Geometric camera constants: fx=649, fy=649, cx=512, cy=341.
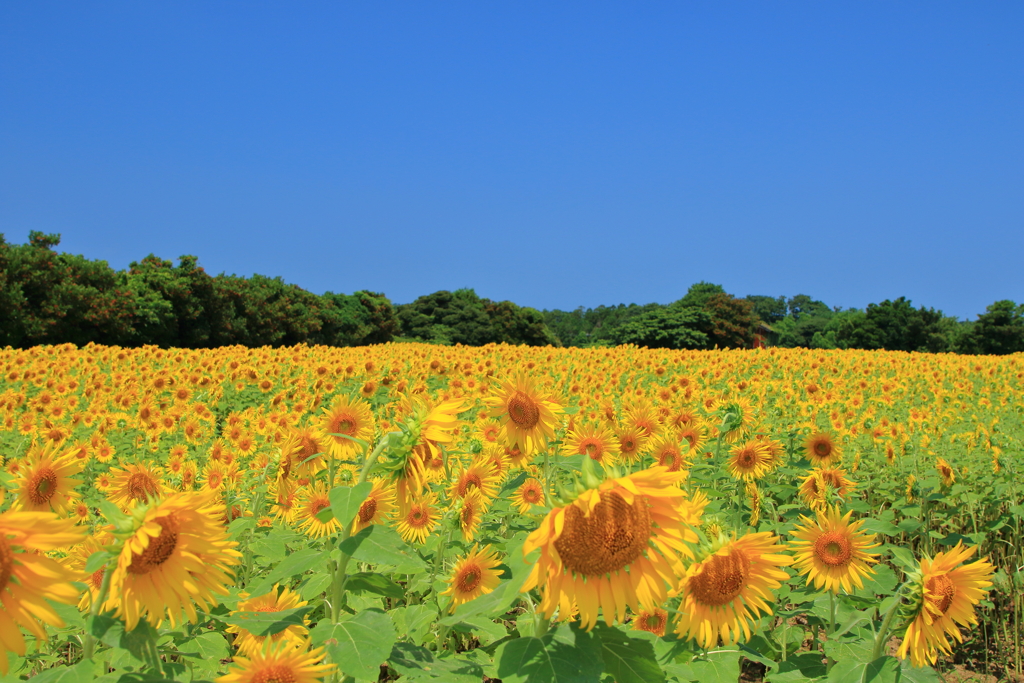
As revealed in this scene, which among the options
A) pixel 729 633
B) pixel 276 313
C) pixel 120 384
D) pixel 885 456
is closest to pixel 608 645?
pixel 729 633

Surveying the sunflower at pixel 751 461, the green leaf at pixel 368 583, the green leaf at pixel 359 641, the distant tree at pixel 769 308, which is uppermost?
the distant tree at pixel 769 308

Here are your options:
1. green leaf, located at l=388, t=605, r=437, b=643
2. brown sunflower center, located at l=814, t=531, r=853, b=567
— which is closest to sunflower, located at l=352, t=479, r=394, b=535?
green leaf, located at l=388, t=605, r=437, b=643

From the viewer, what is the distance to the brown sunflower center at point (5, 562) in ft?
3.33

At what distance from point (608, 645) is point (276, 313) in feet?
129

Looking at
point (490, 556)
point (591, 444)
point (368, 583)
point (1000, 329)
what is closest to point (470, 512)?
point (490, 556)

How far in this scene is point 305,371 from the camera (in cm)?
1096

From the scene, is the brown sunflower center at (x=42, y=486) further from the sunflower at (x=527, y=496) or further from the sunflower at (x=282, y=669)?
the sunflower at (x=527, y=496)

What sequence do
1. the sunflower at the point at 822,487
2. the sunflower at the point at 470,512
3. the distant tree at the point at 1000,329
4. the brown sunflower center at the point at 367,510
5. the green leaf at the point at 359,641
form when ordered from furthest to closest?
the distant tree at the point at 1000,329, the sunflower at the point at 822,487, the sunflower at the point at 470,512, the brown sunflower center at the point at 367,510, the green leaf at the point at 359,641

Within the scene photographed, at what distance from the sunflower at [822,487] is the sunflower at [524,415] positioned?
7.47 ft

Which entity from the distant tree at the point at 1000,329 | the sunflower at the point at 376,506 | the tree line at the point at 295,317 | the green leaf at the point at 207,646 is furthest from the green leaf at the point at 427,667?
the distant tree at the point at 1000,329

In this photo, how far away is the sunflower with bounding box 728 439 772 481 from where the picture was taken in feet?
13.2

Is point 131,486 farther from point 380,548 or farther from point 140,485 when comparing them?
point 380,548

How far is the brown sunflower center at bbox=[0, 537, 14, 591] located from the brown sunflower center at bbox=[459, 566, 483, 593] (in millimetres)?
1585

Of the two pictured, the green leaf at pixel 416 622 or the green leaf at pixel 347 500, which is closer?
Result: the green leaf at pixel 347 500
